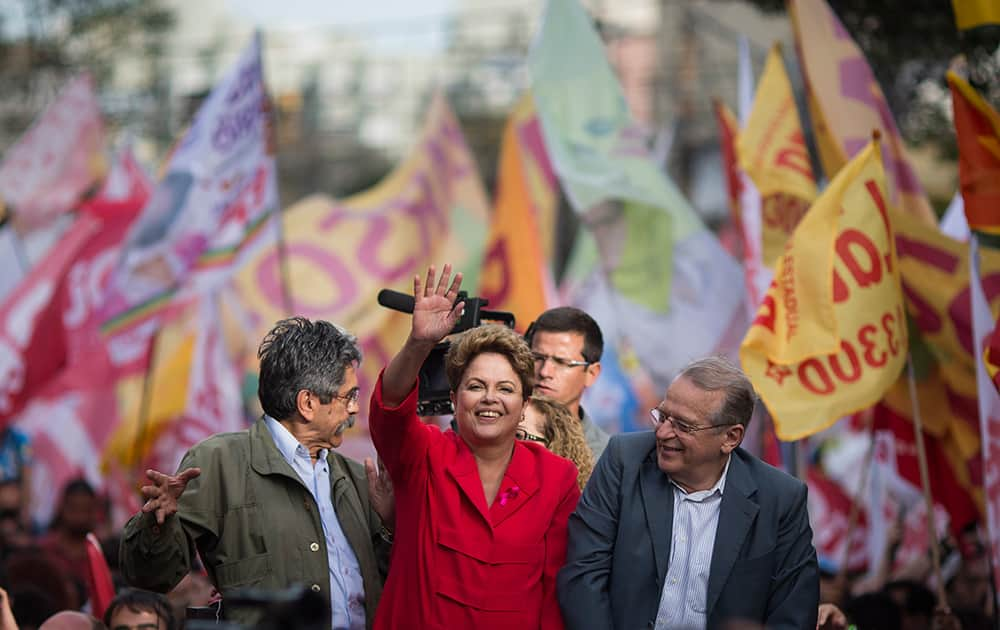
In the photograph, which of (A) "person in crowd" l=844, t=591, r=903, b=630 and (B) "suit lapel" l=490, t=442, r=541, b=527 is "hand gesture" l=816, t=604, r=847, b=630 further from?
(A) "person in crowd" l=844, t=591, r=903, b=630

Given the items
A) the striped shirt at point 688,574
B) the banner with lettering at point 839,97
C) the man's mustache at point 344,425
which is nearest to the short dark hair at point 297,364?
the man's mustache at point 344,425

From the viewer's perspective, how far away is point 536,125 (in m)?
12.8

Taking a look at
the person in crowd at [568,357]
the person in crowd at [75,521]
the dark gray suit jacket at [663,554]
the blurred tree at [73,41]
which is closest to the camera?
the dark gray suit jacket at [663,554]

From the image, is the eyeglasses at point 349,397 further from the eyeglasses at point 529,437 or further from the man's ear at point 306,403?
Answer: the eyeglasses at point 529,437

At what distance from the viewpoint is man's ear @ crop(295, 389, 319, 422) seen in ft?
14.4

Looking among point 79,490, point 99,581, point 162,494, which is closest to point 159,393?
point 79,490

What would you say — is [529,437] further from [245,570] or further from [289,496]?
[245,570]

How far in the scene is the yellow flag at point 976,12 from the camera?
647cm

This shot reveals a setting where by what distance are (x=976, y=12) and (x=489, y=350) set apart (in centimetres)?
348

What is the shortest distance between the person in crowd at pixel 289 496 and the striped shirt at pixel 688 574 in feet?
3.04

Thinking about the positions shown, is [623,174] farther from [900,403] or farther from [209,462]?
[209,462]

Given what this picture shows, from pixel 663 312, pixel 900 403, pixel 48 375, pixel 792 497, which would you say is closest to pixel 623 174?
pixel 663 312

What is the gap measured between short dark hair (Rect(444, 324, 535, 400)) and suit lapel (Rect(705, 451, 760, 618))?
656 mm

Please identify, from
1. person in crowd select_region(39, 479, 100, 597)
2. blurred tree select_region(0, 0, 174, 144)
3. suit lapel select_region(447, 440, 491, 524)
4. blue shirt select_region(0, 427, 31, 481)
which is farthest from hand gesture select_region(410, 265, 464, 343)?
blurred tree select_region(0, 0, 174, 144)
